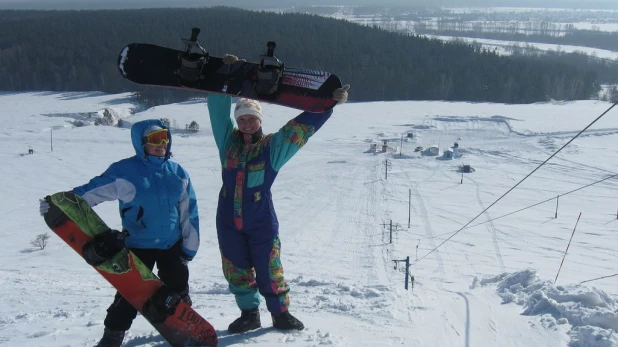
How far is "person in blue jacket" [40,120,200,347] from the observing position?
2.83 meters

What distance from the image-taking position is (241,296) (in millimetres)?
3354

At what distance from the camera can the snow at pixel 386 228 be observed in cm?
371

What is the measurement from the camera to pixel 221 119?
3.30m

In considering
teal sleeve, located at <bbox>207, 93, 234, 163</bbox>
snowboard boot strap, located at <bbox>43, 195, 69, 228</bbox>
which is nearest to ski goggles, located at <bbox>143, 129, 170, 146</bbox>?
teal sleeve, located at <bbox>207, 93, 234, 163</bbox>

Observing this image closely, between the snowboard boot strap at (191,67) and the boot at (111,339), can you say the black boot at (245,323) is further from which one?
the snowboard boot strap at (191,67)

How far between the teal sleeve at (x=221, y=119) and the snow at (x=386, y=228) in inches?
47.3

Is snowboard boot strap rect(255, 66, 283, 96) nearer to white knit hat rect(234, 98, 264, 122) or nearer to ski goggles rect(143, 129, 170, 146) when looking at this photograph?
white knit hat rect(234, 98, 264, 122)

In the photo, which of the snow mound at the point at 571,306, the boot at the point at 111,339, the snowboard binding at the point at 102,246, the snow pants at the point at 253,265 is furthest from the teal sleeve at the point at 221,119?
the snow mound at the point at 571,306

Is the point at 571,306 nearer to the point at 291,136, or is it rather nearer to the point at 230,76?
the point at 291,136

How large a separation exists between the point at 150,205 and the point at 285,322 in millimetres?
1131

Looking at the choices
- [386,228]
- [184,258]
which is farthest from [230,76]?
[386,228]

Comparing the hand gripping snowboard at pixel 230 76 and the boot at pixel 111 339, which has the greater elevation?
the hand gripping snowboard at pixel 230 76

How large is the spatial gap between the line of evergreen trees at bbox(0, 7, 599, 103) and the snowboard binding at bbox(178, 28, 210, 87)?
184ft

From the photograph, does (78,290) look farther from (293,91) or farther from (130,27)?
(130,27)
